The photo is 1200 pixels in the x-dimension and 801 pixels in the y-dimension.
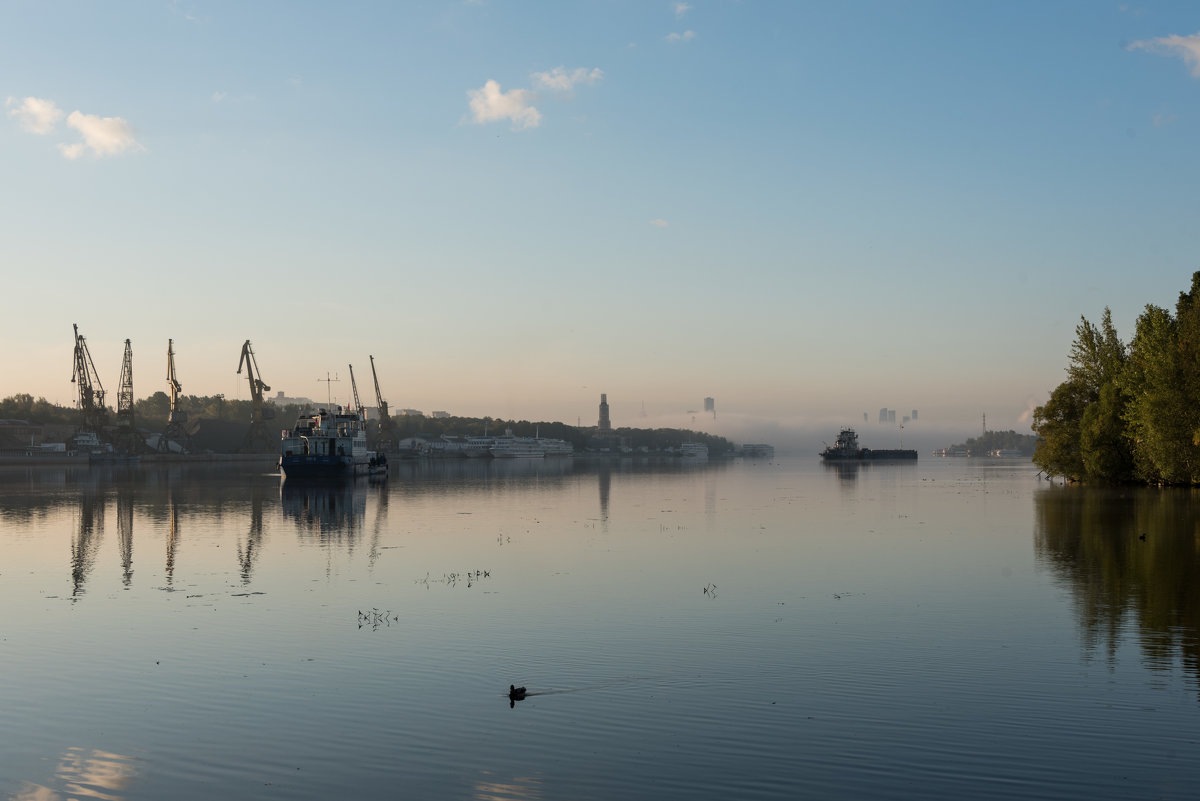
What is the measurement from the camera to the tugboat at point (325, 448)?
124062mm

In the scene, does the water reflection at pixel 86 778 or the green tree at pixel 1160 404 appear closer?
the water reflection at pixel 86 778

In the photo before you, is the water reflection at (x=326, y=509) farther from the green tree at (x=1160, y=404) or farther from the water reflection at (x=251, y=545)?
the green tree at (x=1160, y=404)

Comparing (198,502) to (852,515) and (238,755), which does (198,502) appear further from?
(238,755)

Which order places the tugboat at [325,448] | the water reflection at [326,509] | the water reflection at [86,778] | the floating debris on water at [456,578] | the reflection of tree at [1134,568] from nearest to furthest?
1. the water reflection at [86,778]
2. the reflection of tree at [1134,568]
3. the floating debris on water at [456,578]
4. the water reflection at [326,509]
5. the tugboat at [325,448]

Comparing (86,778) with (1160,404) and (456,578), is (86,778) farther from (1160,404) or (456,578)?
(1160,404)

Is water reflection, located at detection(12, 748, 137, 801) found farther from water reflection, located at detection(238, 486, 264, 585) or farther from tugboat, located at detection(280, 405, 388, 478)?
tugboat, located at detection(280, 405, 388, 478)

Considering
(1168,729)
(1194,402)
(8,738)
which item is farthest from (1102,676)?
(1194,402)

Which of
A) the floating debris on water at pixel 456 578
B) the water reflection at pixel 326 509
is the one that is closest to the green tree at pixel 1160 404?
the water reflection at pixel 326 509

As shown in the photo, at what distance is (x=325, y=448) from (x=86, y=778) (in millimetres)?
122211

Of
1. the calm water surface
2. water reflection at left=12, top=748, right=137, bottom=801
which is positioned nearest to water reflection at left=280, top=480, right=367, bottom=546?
the calm water surface

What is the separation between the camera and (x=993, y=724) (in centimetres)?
1725

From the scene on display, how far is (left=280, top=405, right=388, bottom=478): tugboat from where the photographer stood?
124 metres

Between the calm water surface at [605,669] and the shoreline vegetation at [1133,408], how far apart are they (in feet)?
127

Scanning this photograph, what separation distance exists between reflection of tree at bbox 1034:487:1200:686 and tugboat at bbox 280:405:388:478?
8453 cm
